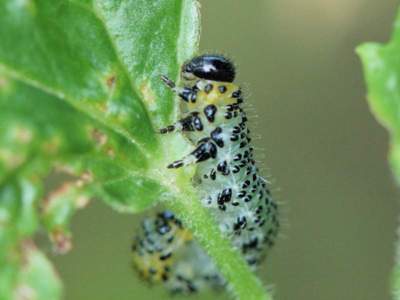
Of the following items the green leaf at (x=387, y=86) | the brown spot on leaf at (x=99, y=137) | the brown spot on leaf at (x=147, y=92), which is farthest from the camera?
the brown spot on leaf at (x=147, y=92)

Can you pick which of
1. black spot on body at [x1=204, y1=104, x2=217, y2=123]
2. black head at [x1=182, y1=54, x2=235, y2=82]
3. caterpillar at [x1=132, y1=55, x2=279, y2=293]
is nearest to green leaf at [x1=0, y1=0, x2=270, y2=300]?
caterpillar at [x1=132, y1=55, x2=279, y2=293]

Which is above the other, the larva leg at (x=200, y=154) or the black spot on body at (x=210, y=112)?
the black spot on body at (x=210, y=112)

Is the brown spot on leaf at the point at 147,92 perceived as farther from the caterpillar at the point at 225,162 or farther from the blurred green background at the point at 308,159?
the blurred green background at the point at 308,159

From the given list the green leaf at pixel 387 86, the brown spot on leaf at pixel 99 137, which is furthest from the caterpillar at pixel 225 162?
the green leaf at pixel 387 86

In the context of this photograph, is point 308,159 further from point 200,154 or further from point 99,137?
point 99,137

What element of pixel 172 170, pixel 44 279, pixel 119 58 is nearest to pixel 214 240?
pixel 172 170

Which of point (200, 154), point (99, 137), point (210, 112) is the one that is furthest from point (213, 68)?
point (99, 137)

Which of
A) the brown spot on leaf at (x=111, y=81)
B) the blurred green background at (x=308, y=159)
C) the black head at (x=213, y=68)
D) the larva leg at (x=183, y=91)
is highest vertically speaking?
the blurred green background at (x=308, y=159)
